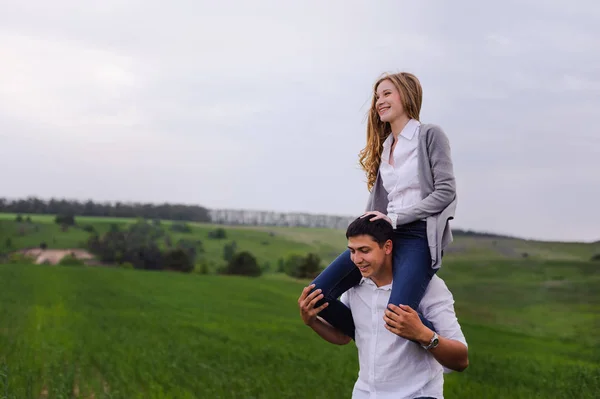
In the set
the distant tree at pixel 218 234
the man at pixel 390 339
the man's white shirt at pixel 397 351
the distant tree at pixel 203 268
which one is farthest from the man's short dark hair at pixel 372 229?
the distant tree at pixel 218 234

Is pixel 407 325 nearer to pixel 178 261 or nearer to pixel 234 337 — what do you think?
pixel 234 337

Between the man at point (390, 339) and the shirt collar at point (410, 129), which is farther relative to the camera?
the shirt collar at point (410, 129)

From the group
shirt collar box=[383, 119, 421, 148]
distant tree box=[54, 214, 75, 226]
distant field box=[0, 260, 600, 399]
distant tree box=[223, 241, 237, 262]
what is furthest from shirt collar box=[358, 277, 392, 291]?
distant tree box=[54, 214, 75, 226]

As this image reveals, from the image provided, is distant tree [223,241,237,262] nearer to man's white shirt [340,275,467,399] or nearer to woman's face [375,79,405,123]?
woman's face [375,79,405,123]

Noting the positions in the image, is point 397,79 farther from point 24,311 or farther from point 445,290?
point 24,311

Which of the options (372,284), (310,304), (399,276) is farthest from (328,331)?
(399,276)

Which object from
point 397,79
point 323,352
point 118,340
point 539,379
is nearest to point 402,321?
point 397,79

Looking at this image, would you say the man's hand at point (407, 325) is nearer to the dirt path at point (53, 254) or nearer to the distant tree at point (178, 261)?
the distant tree at point (178, 261)

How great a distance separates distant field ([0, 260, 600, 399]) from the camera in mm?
9492

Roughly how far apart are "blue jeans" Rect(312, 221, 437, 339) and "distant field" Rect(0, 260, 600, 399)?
13.0 feet

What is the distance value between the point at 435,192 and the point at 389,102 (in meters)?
0.53

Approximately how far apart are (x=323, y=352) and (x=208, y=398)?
7.81 metres

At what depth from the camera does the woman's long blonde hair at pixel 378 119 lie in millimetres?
3734

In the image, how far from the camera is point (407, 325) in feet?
10.5
